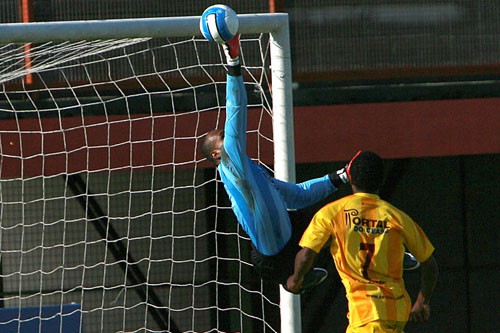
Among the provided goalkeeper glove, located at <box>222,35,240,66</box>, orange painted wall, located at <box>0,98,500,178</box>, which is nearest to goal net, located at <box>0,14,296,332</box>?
orange painted wall, located at <box>0,98,500,178</box>

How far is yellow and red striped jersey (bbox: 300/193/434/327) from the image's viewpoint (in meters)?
4.49

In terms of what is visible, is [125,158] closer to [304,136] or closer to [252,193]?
[304,136]

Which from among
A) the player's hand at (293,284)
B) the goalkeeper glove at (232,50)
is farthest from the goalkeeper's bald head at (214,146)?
the player's hand at (293,284)

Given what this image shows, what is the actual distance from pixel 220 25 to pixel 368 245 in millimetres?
1198

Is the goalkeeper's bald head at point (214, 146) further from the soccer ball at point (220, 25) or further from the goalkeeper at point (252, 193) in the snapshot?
the soccer ball at point (220, 25)

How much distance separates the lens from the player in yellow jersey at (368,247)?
4488 millimetres

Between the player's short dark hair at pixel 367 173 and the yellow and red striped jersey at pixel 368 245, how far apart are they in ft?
0.16

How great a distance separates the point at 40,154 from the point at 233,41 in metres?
3.31

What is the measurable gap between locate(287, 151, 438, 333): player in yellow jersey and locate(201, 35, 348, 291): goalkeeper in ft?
1.10

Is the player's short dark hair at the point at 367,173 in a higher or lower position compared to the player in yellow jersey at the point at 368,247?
higher

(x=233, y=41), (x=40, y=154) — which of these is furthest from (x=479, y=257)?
(x=233, y=41)

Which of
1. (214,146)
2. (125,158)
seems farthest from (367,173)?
(125,158)

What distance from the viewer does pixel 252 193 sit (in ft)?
16.3

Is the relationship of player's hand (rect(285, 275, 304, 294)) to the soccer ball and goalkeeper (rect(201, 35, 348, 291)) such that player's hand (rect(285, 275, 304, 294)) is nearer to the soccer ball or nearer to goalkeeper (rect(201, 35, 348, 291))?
goalkeeper (rect(201, 35, 348, 291))
